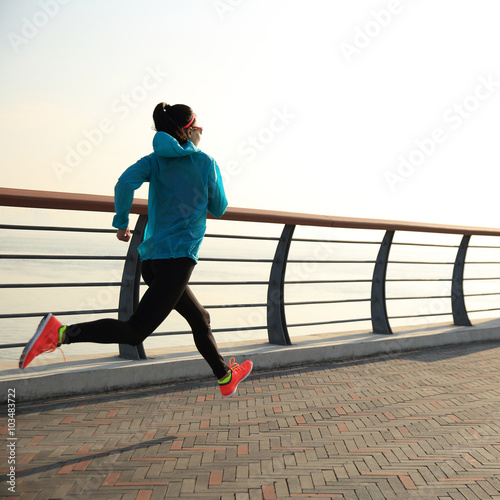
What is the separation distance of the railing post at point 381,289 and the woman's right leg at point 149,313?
12.2 ft

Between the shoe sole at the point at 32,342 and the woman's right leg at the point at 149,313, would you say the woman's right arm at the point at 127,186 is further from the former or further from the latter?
the shoe sole at the point at 32,342

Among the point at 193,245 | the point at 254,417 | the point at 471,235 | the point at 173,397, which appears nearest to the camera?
the point at 193,245

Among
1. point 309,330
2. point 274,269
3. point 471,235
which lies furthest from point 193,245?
point 309,330

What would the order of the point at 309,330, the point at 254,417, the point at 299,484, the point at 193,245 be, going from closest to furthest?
the point at 299,484, the point at 193,245, the point at 254,417, the point at 309,330

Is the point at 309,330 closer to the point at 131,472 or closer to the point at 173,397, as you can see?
the point at 173,397

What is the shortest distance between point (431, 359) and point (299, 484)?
3841 millimetres

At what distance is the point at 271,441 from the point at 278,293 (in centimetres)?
243

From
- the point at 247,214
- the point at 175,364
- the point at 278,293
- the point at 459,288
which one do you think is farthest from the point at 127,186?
the point at 459,288

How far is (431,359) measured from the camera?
20.8 ft

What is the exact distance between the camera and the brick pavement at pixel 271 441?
Answer: 2828mm

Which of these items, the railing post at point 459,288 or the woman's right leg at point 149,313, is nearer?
the woman's right leg at point 149,313

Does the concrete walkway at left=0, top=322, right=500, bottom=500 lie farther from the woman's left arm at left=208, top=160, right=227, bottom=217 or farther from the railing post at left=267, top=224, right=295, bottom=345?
the woman's left arm at left=208, top=160, right=227, bottom=217

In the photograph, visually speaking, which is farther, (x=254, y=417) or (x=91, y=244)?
(x=91, y=244)

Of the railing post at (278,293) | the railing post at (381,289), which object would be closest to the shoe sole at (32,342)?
the railing post at (278,293)
